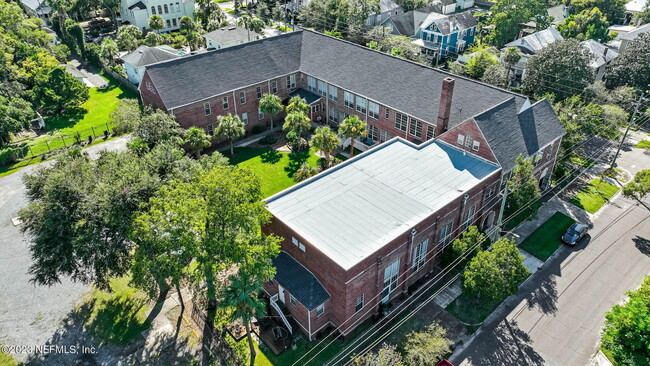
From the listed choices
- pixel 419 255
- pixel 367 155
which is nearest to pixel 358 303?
pixel 419 255

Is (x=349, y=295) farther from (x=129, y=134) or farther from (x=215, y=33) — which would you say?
(x=215, y=33)

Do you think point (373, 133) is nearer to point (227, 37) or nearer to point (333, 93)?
point (333, 93)

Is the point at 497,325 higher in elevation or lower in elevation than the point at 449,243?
lower

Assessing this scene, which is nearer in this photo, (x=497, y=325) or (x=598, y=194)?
(x=497, y=325)

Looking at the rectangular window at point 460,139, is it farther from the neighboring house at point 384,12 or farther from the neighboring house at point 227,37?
the neighboring house at point 384,12

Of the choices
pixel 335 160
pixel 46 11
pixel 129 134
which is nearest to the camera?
pixel 335 160

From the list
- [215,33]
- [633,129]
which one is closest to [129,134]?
[215,33]

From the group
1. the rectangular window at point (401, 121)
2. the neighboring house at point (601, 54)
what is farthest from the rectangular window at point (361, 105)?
the neighboring house at point (601, 54)
